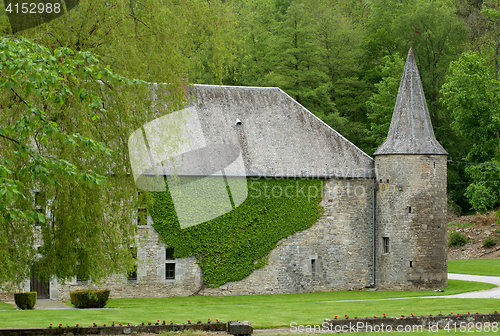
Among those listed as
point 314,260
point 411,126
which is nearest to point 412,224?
point 411,126

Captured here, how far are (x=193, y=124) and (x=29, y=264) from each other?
15.0m

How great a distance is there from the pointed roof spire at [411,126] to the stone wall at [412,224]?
0.36m

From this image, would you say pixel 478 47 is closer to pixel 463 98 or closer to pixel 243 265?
pixel 463 98

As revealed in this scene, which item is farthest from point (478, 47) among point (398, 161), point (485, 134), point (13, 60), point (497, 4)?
point (13, 60)

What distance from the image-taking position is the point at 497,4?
134 ft

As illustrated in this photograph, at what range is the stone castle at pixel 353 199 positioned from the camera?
24.1m

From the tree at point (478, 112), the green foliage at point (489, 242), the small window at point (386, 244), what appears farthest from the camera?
the green foliage at point (489, 242)

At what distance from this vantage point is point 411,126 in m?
25.2

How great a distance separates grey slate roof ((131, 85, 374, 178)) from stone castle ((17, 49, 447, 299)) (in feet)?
0.16

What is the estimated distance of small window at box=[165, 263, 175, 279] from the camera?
22938 millimetres
